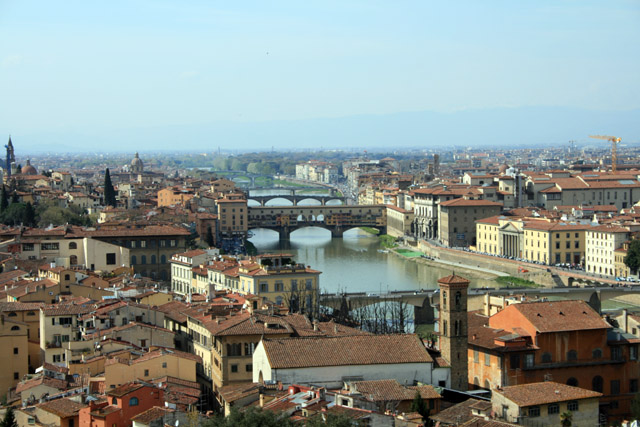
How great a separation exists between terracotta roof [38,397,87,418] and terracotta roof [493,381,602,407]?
13.9ft

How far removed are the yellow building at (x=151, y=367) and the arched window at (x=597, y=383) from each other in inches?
208

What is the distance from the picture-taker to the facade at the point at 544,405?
37.3 feet

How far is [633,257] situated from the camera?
1204 inches

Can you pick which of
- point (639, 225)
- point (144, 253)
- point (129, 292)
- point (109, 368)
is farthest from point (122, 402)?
point (639, 225)

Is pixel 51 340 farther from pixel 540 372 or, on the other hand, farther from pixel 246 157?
pixel 246 157

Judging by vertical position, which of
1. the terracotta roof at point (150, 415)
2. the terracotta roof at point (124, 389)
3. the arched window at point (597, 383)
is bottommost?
the arched window at point (597, 383)

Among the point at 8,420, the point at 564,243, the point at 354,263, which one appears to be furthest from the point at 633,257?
the point at 8,420

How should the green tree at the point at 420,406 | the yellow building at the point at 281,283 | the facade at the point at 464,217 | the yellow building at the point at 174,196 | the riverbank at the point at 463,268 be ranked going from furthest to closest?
the yellow building at the point at 174,196 → the facade at the point at 464,217 → the riverbank at the point at 463,268 → the yellow building at the point at 281,283 → the green tree at the point at 420,406

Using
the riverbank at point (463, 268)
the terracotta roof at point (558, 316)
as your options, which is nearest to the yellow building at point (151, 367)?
the terracotta roof at point (558, 316)

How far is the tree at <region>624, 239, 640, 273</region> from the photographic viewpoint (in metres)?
30.5

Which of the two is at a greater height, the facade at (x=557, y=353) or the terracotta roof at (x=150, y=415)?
the terracotta roof at (x=150, y=415)

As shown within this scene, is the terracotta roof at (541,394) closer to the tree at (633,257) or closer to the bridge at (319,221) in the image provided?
the tree at (633,257)

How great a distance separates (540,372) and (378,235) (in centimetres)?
3572

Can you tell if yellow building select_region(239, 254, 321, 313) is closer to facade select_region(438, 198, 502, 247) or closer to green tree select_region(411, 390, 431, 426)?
green tree select_region(411, 390, 431, 426)
